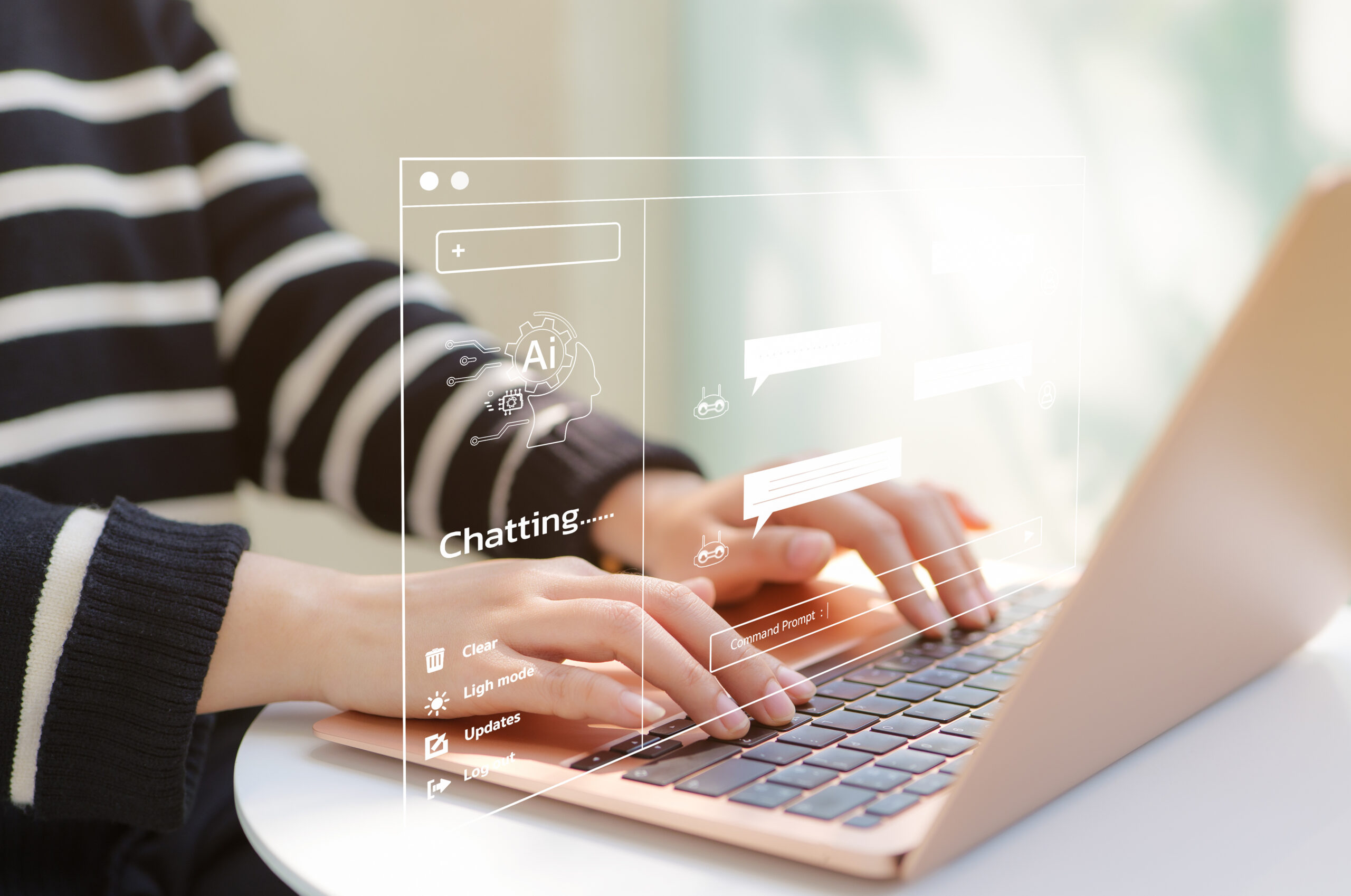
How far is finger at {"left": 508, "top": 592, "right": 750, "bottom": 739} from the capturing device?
0.44 meters

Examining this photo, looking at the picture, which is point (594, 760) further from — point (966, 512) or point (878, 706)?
point (966, 512)

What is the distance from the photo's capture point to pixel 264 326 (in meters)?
0.76

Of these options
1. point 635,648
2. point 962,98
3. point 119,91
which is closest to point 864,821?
point 635,648

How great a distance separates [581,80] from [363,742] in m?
0.84

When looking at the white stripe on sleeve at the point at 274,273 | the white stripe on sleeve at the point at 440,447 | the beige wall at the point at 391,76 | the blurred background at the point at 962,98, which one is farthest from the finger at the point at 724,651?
the beige wall at the point at 391,76

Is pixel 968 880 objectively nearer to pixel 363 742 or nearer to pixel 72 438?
pixel 363 742

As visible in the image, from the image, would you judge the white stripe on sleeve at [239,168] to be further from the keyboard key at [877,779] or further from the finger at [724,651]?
the keyboard key at [877,779]

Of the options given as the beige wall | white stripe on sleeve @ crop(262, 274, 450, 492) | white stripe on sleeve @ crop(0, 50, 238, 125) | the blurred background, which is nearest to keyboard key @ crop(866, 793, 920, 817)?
white stripe on sleeve @ crop(262, 274, 450, 492)

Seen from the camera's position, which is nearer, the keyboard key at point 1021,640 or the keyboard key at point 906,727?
the keyboard key at point 906,727

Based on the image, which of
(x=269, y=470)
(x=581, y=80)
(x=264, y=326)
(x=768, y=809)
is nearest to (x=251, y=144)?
(x=264, y=326)

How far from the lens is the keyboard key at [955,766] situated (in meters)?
0.44

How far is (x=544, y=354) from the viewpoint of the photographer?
43cm

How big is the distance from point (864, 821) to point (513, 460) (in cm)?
19

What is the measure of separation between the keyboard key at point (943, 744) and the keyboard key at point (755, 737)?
0.06m
